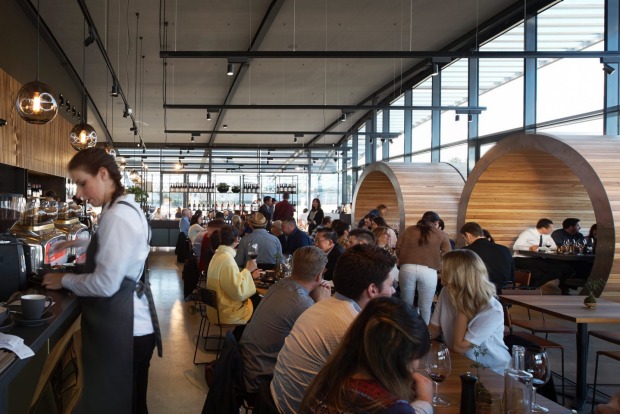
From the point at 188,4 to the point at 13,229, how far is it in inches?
272

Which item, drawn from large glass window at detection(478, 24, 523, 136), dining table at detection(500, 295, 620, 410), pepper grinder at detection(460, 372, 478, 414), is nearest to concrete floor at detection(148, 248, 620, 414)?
dining table at detection(500, 295, 620, 410)

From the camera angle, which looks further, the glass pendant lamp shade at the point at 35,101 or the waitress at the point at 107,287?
the glass pendant lamp shade at the point at 35,101

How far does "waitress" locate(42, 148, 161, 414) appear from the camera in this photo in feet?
7.55

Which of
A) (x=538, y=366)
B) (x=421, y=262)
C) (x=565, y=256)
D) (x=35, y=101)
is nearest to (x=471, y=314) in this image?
(x=538, y=366)

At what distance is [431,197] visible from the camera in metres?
12.1

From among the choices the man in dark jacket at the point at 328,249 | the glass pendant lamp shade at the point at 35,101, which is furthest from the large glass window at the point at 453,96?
the glass pendant lamp shade at the point at 35,101

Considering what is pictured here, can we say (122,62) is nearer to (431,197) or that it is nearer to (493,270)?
(431,197)

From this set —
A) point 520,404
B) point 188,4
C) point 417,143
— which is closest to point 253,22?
point 188,4

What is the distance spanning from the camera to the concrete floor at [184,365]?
4.50 metres

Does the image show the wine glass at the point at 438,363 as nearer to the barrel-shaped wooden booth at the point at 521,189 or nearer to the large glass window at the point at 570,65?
the barrel-shaped wooden booth at the point at 521,189

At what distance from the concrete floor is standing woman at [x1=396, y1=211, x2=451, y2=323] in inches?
59.9

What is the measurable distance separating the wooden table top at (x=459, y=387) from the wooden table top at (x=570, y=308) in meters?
1.60

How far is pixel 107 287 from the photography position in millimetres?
2277

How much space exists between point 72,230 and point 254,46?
25.0 feet
